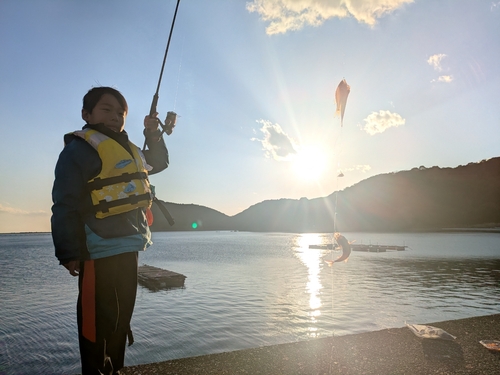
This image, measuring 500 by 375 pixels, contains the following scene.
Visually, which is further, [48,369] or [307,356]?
[48,369]

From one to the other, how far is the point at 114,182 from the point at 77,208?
0.39 metres

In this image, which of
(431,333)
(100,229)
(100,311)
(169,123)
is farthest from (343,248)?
(100,229)

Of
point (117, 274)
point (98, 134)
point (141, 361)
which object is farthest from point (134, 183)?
point (141, 361)

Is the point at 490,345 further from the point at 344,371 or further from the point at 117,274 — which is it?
the point at 117,274

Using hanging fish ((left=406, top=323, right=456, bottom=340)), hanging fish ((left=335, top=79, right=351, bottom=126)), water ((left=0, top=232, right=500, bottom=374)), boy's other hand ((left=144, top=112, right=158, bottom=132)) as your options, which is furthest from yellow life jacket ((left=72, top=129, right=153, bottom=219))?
water ((left=0, top=232, right=500, bottom=374))

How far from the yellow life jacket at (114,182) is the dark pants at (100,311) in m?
0.48

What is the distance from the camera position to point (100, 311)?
2.85 meters

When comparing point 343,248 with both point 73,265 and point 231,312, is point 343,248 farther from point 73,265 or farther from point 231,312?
point 231,312

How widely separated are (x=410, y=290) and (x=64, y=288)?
1527 inches

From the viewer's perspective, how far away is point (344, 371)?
16.7ft

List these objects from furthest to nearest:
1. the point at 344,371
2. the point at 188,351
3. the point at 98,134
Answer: the point at 188,351 → the point at 344,371 → the point at 98,134

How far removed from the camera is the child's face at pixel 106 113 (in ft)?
10.5

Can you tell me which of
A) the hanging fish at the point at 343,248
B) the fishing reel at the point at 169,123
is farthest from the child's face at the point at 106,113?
the hanging fish at the point at 343,248

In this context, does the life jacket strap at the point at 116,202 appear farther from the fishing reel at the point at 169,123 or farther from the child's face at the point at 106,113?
the fishing reel at the point at 169,123
